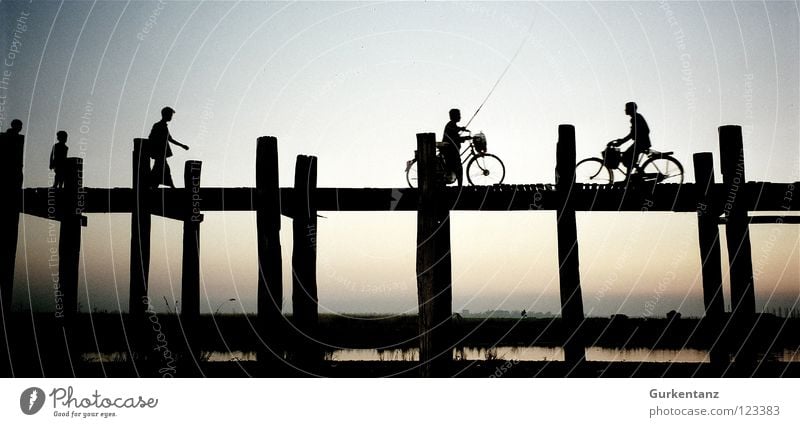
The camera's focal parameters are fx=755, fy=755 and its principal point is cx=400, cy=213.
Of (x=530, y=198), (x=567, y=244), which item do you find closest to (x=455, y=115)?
(x=530, y=198)

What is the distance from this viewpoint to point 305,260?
1049 centimetres

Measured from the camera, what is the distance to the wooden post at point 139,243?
10.5 m

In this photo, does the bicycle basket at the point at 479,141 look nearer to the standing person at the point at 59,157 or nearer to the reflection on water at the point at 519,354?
the reflection on water at the point at 519,354

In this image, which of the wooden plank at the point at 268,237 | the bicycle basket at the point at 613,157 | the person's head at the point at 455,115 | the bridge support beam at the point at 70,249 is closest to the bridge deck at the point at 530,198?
the wooden plank at the point at 268,237

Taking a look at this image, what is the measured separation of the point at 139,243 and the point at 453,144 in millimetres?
5436

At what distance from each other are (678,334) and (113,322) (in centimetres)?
1596

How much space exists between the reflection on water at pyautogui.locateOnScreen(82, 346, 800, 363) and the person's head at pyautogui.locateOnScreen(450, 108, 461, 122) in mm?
4404

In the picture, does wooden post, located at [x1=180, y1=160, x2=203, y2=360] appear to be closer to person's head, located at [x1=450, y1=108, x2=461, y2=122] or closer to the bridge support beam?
the bridge support beam

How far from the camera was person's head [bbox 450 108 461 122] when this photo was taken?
517 inches

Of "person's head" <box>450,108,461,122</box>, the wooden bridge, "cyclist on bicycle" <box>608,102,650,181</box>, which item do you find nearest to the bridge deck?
the wooden bridge

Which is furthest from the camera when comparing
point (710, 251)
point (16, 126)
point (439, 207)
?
point (16, 126)

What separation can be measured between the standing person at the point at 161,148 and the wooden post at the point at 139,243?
0.66 meters

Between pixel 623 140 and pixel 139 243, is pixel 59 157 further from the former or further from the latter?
pixel 623 140

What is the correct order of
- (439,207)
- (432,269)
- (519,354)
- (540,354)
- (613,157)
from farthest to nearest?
(540,354)
(519,354)
(613,157)
(439,207)
(432,269)
